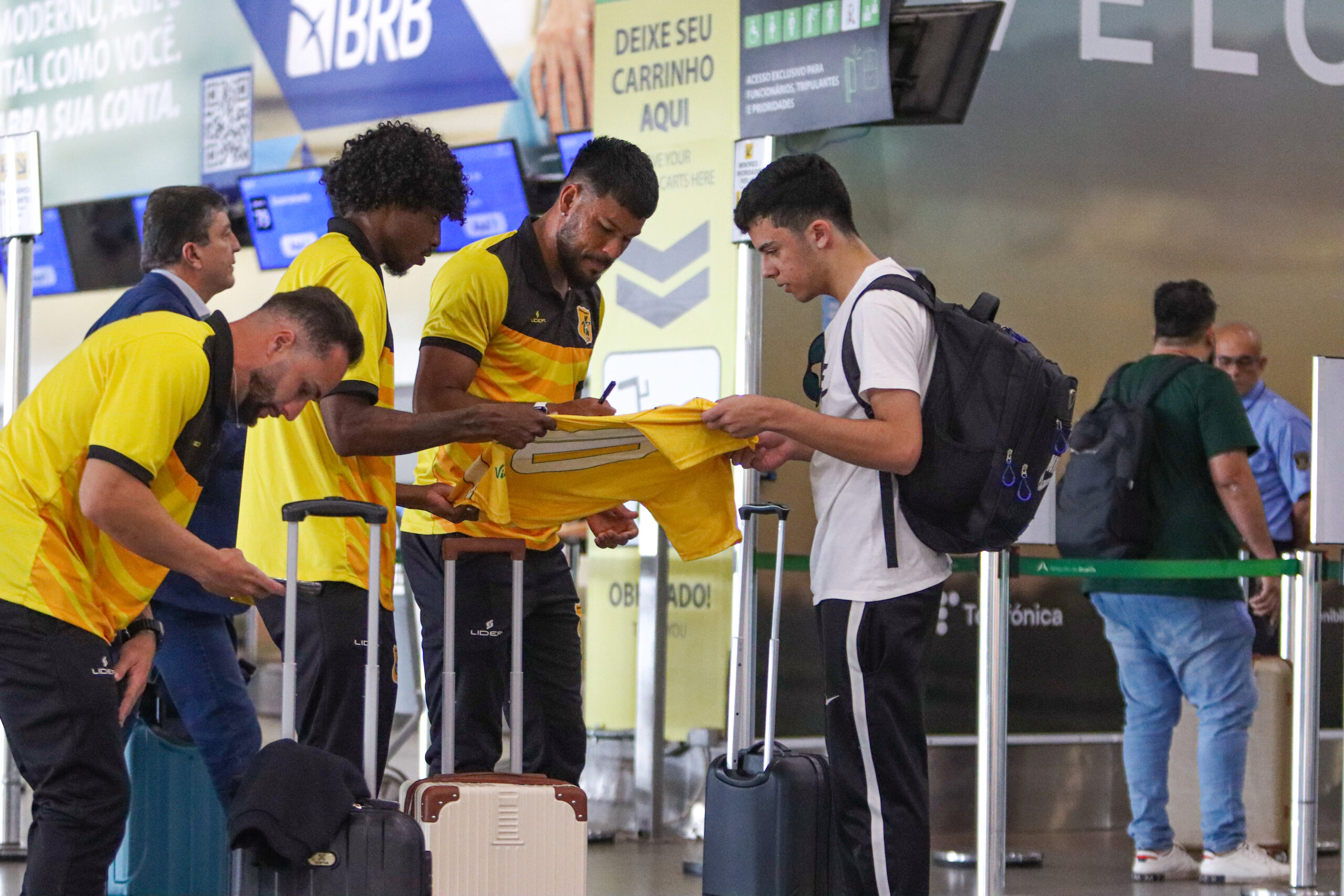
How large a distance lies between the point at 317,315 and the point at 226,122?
724 centimetres

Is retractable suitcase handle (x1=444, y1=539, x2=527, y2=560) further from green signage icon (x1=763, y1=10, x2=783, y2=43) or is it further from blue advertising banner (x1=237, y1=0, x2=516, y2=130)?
blue advertising banner (x1=237, y1=0, x2=516, y2=130)

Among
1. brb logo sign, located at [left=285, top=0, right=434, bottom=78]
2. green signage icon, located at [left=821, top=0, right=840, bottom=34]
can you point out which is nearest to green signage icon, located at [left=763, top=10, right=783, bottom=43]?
green signage icon, located at [left=821, top=0, right=840, bottom=34]

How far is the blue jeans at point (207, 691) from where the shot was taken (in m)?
4.05

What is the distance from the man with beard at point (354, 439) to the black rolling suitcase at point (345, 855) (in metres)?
0.16

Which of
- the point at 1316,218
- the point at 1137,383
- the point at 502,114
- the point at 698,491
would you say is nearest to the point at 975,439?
the point at 698,491

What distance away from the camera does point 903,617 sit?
3.12 meters

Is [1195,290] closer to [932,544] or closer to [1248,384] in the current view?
[1248,384]

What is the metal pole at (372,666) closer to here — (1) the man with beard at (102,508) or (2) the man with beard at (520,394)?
(1) the man with beard at (102,508)

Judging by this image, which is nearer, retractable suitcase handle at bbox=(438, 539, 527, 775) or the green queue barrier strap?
retractable suitcase handle at bbox=(438, 539, 527, 775)

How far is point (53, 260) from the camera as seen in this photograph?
10562 millimetres

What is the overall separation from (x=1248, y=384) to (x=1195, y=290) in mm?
1033

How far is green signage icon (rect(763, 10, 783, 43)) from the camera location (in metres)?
5.49

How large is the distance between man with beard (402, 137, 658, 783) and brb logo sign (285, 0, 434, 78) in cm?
548

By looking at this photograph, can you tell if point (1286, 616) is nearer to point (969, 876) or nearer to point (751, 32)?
point (969, 876)
